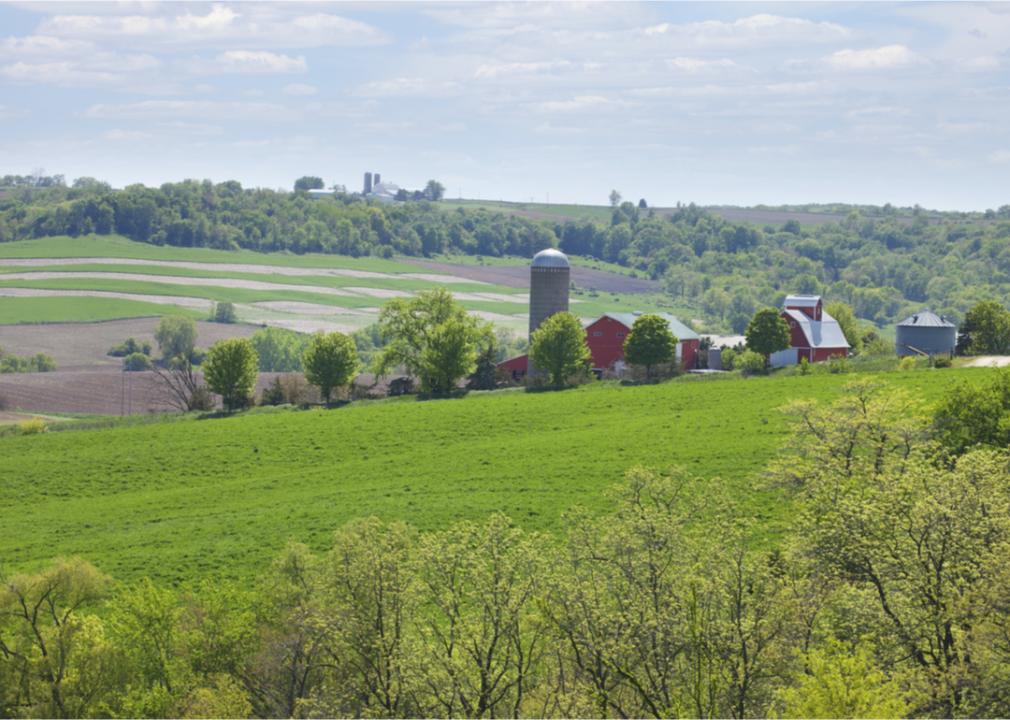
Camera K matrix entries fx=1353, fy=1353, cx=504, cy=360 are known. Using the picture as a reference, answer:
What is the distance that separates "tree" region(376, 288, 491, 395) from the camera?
8469 centimetres

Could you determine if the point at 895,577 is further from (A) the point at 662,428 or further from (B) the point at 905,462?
(A) the point at 662,428

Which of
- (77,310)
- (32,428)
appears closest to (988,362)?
(32,428)

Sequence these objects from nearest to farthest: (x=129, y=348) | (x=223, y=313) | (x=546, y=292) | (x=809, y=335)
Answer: (x=809, y=335) < (x=546, y=292) < (x=129, y=348) < (x=223, y=313)

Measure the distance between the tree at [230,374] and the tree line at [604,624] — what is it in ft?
142

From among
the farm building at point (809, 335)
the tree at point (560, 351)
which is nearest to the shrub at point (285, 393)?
the tree at point (560, 351)

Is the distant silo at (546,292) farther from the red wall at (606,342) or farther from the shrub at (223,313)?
the shrub at (223,313)

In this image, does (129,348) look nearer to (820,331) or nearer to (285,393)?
(285,393)

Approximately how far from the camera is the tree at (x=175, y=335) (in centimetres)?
15212

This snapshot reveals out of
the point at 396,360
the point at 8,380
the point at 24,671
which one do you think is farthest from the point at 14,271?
the point at 24,671

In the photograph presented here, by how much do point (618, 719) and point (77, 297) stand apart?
156 m

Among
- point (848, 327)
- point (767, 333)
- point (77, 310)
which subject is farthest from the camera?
point (77, 310)

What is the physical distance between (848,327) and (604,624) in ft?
282

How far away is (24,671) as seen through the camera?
35.4 metres

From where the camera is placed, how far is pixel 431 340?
283ft
